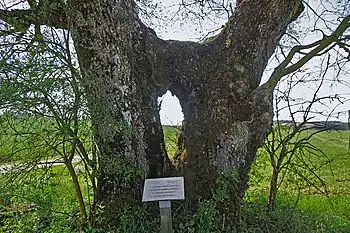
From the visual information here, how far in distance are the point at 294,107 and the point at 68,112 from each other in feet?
7.19

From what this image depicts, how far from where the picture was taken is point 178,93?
3.95 m

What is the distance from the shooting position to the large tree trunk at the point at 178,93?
332 cm

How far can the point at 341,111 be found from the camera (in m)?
4.02

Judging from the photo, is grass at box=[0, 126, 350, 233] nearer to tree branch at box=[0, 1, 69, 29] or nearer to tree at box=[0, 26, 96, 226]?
tree at box=[0, 26, 96, 226]

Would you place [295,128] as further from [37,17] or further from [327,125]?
[37,17]

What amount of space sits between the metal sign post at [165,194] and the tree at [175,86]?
43 cm

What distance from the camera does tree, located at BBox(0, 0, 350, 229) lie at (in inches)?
130

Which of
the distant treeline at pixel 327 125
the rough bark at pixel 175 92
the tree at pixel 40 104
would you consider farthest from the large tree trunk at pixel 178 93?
the distant treeline at pixel 327 125

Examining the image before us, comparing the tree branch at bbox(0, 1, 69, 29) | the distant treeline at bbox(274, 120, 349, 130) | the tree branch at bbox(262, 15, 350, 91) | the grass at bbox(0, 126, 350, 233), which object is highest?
the tree branch at bbox(0, 1, 69, 29)

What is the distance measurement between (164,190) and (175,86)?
A: 49.1 inches

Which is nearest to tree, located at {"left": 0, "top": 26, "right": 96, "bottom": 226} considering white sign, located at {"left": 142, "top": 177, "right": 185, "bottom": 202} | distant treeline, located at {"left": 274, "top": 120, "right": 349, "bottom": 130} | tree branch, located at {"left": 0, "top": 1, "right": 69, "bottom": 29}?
tree branch, located at {"left": 0, "top": 1, "right": 69, "bottom": 29}

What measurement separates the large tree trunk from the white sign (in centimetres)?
42

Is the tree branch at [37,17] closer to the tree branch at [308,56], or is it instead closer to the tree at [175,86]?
the tree at [175,86]

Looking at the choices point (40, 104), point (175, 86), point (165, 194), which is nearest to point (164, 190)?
point (165, 194)
